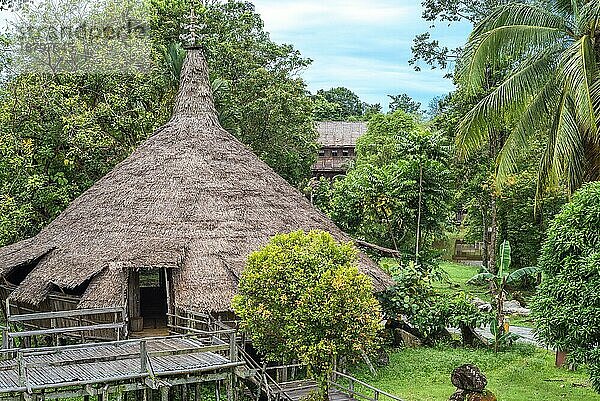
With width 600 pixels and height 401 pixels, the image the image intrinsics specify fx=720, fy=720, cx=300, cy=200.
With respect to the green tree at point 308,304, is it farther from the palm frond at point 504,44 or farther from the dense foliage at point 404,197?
the dense foliage at point 404,197

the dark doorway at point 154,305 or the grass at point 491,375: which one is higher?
the dark doorway at point 154,305

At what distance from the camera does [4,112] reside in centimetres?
2497

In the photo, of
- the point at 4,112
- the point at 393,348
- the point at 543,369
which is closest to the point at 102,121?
the point at 4,112

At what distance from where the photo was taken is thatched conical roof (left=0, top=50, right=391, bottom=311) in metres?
17.4

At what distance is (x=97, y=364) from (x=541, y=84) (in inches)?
492

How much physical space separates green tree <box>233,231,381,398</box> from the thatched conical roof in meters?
2.89

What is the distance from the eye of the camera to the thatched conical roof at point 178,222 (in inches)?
685

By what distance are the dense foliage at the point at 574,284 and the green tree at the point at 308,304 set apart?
3504 mm

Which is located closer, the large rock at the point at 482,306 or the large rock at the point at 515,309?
the large rock at the point at 482,306

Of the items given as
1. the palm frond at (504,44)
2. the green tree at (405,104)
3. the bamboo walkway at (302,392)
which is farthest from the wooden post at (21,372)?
the green tree at (405,104)

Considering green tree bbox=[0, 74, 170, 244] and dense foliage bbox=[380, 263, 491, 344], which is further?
green tree bbox=[0, 74, 170, 244]

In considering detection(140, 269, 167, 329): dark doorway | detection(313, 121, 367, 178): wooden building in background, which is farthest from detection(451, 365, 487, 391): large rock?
detection(313, 121, 367, 178): wooden building in background

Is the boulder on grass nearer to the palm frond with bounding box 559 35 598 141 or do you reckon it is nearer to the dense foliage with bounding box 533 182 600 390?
the dense foliage with bounding box 533 182 600 390

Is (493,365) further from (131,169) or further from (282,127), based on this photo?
(282,127)
